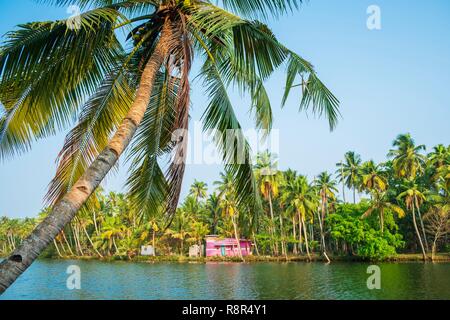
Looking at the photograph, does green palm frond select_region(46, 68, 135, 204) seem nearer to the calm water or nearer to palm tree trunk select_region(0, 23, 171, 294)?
palm tree trunk select_region(0, 23, 171, 294)

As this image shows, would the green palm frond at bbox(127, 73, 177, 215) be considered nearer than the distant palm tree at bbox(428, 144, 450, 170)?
Yes

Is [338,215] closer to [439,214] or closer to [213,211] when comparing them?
[439,214]

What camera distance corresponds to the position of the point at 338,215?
38531 millimetres

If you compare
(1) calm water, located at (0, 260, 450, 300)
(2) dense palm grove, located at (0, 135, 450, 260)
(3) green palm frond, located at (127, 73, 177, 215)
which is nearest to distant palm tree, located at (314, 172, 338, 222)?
(2) dense palm grove, located at (0, 135, 450, 260)

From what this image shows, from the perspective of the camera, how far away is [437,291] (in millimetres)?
18750

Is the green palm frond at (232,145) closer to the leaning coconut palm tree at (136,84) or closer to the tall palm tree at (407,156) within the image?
the leaning coconut palm tree at (136,84)

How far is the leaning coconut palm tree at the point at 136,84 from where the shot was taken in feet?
11.5

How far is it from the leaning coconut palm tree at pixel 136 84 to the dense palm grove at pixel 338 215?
2181 centimetres

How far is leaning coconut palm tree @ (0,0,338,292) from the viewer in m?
3.50

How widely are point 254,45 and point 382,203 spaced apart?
35.0 metres

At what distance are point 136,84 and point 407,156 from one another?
36010 millimetres

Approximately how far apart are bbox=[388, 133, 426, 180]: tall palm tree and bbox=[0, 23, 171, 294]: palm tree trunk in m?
36.6

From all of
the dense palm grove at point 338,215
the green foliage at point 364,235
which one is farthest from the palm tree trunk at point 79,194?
the green foliage at point 364,235

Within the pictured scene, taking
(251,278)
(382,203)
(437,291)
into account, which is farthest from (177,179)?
(382,203)
